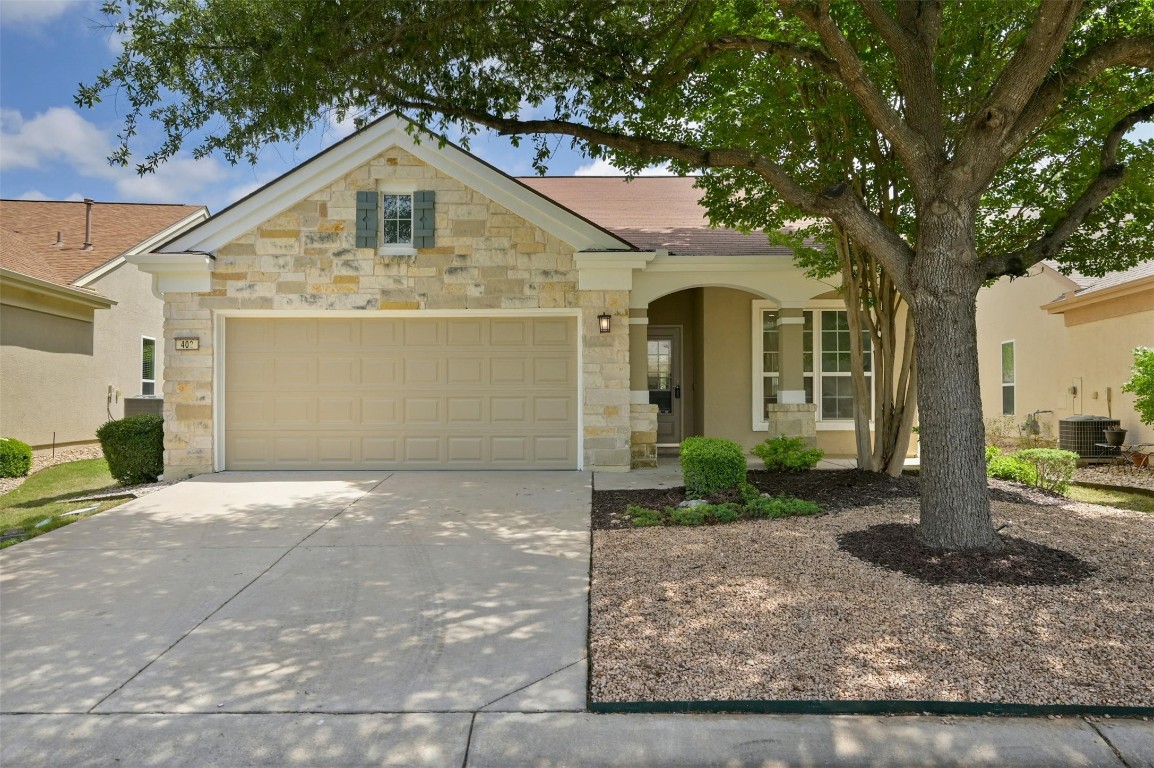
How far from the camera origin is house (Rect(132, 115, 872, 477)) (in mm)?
10148

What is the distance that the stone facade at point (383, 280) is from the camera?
1018cm

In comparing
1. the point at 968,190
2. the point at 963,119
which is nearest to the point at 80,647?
the point at 968,190

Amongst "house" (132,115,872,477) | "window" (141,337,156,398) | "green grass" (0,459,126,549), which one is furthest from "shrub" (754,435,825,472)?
"window" (141,337,156,398)

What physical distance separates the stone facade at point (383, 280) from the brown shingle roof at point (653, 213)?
6.08 ft

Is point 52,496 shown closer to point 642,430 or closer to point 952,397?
point 642,430

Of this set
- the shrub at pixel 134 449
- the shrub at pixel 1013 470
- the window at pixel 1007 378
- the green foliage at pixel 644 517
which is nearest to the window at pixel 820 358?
the shrub at pixel 1013 470

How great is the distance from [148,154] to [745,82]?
6209 millimetres

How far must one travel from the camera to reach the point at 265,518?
7477mm

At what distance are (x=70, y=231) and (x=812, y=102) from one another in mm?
17132

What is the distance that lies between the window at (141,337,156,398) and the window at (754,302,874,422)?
14815 millimetres

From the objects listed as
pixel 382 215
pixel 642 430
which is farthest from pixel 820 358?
pixel 382 215

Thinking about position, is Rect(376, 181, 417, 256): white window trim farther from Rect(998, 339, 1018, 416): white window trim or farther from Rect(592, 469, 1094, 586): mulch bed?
Rect(998, 339, 1018, 416): white window trim

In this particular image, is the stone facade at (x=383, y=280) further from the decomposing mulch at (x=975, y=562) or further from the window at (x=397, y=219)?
the decomposing mulch at (x=975, y=562)

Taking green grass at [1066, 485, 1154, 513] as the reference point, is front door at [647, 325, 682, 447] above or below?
above
